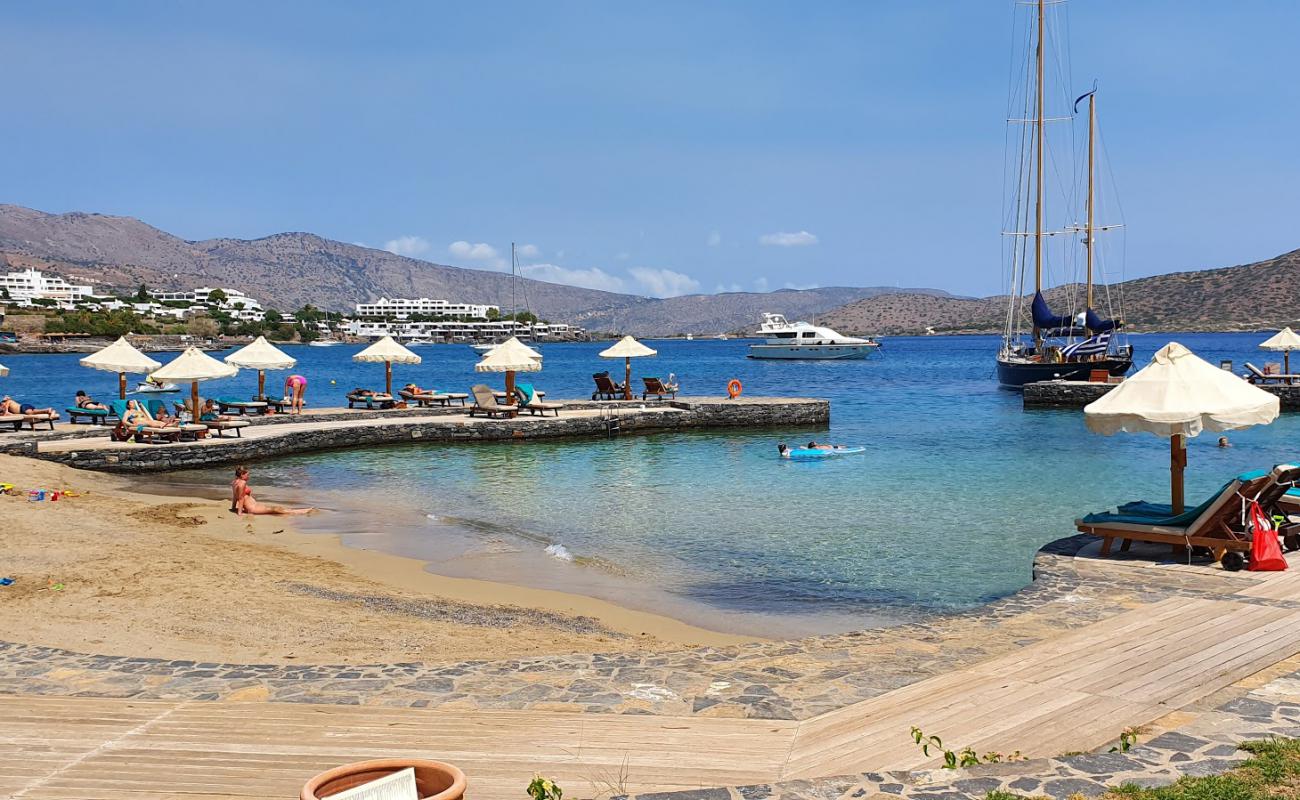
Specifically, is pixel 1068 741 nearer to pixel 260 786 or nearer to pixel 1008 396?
pixel 260 786

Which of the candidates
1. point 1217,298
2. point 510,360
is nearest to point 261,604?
point 510,360

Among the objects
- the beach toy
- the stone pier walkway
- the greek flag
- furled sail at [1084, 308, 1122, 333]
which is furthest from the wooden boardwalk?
furled sail at [1084, 308, 1122, 333]

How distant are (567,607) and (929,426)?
23.3 meters

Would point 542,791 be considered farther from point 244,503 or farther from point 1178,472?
point 244,503

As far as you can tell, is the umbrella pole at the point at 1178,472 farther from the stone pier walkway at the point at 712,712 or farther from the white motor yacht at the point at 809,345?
the white motor yacht at the point at 809,345

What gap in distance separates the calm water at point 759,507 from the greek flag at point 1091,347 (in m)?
11.6

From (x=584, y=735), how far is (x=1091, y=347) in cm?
4185

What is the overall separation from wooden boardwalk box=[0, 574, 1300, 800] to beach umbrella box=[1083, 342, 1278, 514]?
132 inches

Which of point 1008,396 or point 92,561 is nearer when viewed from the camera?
point 92,561

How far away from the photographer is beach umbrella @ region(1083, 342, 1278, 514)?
28.9 ft

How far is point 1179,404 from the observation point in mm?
8922

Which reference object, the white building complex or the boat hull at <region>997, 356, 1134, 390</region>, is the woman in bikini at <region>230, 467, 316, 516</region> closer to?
the boat hull at <region>997, 356, 1134, 390</region>

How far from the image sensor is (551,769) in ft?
14.8

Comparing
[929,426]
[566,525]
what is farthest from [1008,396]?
[566,525]
